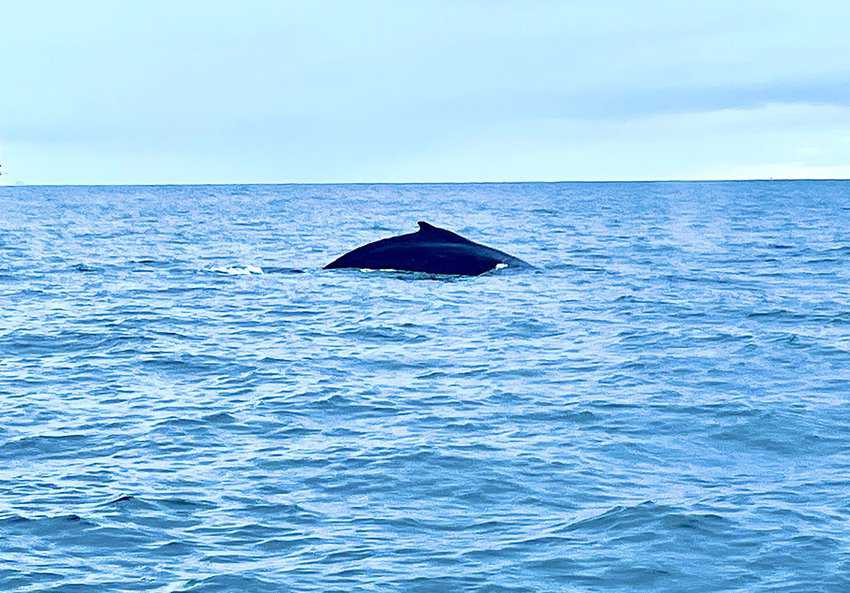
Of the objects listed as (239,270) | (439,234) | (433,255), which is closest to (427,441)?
(433,255)

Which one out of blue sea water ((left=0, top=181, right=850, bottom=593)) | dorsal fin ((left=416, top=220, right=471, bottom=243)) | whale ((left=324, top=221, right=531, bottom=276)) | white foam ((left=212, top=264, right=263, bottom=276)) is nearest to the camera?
blue sea water ((left=0, top=181, right=850, bottom=593))

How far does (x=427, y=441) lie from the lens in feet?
41.0

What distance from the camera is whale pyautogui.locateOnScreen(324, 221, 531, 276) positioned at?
3008 cm


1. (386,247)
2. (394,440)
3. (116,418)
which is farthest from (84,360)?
(386,247)

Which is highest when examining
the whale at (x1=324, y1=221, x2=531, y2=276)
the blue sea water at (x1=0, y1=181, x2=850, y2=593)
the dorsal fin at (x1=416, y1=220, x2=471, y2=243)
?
the dorsal fin at (x1=416, y1=220, x2=471, y2=243)

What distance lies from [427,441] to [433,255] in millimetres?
18128

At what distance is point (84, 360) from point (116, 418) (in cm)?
442

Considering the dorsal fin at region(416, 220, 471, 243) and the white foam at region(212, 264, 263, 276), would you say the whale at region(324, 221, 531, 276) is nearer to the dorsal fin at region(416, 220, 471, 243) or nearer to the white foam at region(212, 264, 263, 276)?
the dorsal fin at region(416, 220, 471, 243)

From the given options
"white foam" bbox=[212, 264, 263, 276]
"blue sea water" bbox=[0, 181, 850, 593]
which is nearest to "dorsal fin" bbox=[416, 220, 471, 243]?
"blue sea water" bbox=[0, 181, 850, 593]

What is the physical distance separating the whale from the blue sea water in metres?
2.69

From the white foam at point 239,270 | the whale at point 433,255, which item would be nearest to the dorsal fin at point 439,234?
the whale at point 433,255

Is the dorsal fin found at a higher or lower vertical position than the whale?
higher

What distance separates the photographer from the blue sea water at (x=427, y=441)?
354 inches

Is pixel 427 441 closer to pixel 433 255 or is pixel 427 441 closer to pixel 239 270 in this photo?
pixel 433 255
